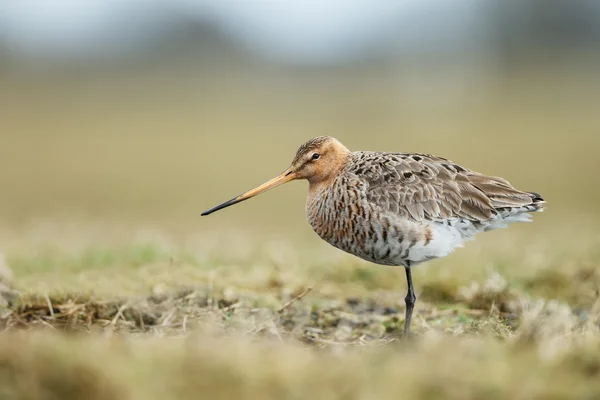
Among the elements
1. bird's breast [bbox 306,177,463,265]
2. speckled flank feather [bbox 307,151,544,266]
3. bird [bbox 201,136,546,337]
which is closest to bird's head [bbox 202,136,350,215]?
bird [bbox 201,136,546,337]

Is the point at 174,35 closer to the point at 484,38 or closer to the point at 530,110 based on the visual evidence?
the point at 484,38

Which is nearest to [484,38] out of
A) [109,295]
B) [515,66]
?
[515,66]

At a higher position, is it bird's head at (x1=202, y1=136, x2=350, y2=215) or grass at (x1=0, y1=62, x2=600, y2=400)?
bird's head at (x1=202, y1=136, x2=350, y2=215)

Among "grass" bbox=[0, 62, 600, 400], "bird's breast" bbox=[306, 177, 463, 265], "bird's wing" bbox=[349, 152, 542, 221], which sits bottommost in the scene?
"grass" bbox=[0, 62, 600, 400]

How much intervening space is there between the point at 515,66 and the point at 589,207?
37677mm

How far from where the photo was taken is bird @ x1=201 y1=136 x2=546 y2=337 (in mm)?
6445

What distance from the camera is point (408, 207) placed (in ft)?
21.5

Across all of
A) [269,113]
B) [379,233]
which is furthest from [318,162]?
[269,113]

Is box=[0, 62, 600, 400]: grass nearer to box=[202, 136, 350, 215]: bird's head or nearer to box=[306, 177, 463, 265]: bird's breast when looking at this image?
box=[306, 177, 463, 265]: bird's breast

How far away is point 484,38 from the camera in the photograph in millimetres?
59250

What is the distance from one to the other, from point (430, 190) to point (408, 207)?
30 centimetres

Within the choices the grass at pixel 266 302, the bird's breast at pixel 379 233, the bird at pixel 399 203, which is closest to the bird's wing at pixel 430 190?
the bird at pixel 399 203

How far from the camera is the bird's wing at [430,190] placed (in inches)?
260

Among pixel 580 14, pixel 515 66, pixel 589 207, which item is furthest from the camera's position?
pixel 580 14
